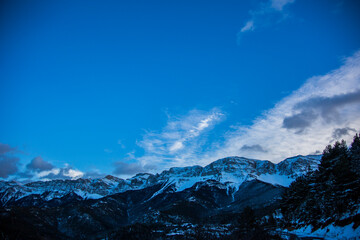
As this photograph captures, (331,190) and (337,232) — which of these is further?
(331,190)

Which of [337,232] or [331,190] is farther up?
[331,190]

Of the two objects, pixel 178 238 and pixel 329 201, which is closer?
pixel 329 201

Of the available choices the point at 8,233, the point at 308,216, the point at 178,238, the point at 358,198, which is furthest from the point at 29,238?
the point at 358,198

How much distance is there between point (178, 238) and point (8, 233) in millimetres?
152194

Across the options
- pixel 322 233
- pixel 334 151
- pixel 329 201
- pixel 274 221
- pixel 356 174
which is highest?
pixel 334 151

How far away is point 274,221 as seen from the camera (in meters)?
91.6

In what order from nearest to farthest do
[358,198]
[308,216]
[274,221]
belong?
[358,198] → [308,216] → [274,221]

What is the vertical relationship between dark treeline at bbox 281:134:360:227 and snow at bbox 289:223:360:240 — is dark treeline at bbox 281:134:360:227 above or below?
above

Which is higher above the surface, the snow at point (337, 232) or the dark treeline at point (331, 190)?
the dark treeline at point (331, 190)

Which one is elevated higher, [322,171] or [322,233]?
[322,171]

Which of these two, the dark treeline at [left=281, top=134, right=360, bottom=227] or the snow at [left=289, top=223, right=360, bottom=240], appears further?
the dark treeline at [left=281, top=134, right=360, bottom=227]

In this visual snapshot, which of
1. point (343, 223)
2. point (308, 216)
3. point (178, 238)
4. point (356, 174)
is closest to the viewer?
point (343, 223)

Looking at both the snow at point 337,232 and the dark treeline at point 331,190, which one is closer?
the snow at point 337,232

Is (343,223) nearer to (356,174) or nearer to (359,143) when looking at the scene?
(356,174)
